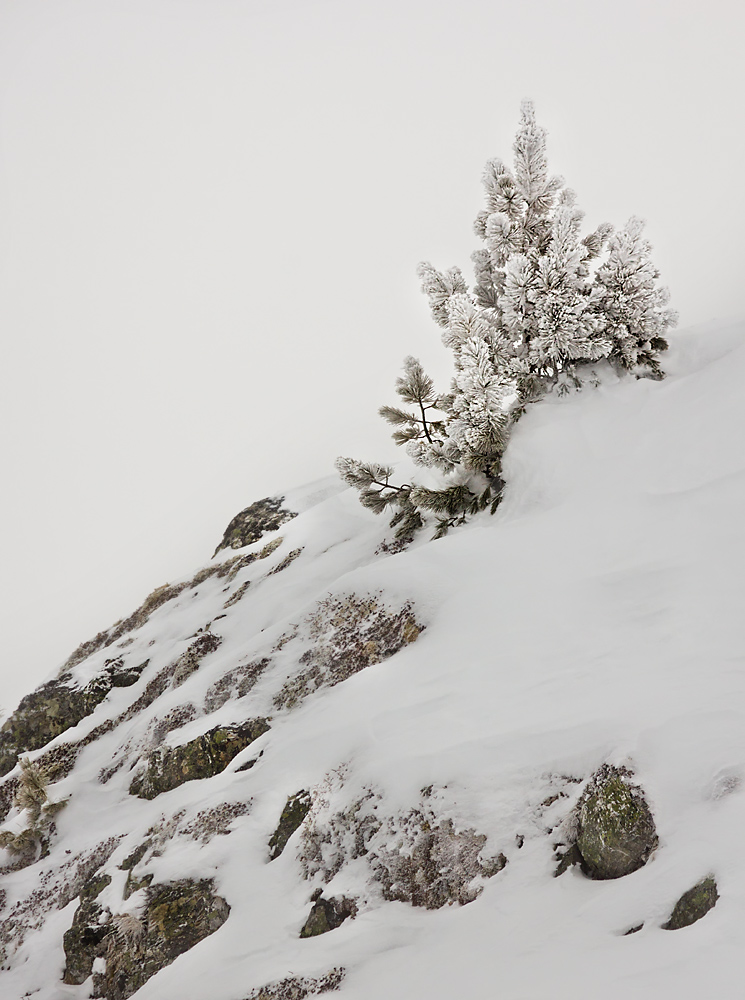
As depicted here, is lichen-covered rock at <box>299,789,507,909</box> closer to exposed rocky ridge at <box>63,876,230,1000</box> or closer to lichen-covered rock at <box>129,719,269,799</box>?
exposed rocky ridge at <box>63,876,230,1000</box>

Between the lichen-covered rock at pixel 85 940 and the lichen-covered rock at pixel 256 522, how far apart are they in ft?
34.9

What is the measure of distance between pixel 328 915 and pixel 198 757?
3608 millimetres

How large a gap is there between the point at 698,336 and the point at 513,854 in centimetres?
1086

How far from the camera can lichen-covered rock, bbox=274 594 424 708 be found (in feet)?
25.6

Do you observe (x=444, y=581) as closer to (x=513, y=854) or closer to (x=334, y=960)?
(x=513, y=854)

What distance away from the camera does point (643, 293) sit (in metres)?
9.57

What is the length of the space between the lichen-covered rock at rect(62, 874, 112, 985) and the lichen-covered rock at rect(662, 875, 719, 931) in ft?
21.5

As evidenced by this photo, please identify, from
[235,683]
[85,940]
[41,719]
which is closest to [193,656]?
[235,683]

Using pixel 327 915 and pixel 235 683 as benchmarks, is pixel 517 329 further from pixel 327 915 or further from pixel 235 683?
pixel 327 915

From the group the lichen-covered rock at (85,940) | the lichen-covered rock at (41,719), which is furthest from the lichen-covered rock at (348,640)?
the lichen-covered rock at (41,719)

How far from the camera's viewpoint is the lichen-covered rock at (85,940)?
6.37 m

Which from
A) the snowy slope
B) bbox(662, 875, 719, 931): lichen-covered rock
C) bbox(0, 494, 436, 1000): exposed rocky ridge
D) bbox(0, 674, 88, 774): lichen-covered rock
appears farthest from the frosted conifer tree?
bbox(0, 674, 88, 774): lichen-covered rock

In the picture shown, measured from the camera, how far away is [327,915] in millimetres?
5176

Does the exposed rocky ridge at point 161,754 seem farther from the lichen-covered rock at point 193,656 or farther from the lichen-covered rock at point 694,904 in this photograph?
the lichen-covered rock at point 694,904
